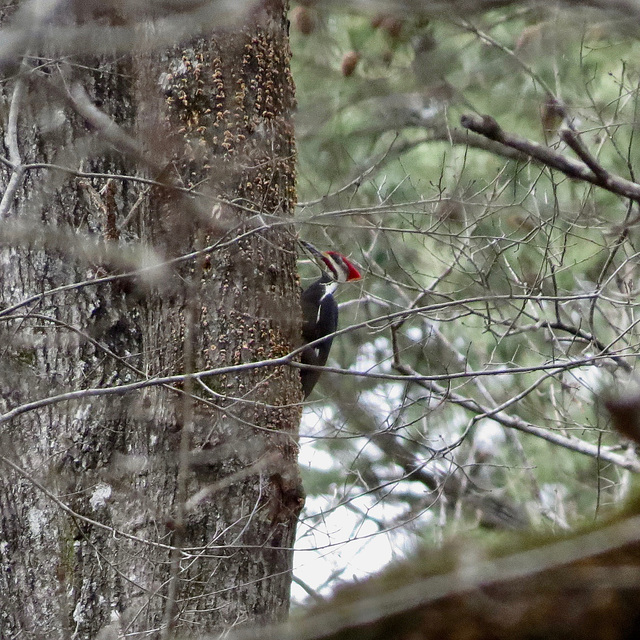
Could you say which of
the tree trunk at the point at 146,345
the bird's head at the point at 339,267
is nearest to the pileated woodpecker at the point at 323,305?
the bird's head at the point at 339,267

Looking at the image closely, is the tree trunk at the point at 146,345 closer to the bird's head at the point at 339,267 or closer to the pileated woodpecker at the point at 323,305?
the pileated woodpecker at the point at 323,305

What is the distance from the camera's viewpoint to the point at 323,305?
4141 millimetres

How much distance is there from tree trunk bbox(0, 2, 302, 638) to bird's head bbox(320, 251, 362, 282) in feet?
3.35

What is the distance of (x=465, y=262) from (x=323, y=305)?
1181mm

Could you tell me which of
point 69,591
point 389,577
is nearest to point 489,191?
point 69,591

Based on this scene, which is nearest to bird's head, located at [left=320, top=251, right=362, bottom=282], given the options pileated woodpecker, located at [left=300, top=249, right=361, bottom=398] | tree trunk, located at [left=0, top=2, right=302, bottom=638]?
pileated woodpecker, located at [left=300, top=249, right=361, bottom=398]

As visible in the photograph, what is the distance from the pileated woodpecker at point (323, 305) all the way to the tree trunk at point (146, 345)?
32.6 inches

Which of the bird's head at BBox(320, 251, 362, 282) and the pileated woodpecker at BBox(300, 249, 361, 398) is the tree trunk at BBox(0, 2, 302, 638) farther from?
the bird's head at BBox(320, 251, 362, 282)

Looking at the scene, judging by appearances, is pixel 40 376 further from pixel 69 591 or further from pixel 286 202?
pixel 286 202

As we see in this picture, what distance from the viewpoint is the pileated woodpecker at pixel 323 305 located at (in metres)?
3.95

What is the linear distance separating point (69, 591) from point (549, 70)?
4.10m

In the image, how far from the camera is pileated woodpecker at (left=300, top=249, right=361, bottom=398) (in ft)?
13.0

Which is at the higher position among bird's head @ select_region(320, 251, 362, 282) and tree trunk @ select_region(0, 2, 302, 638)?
bird's head @ select_region(320, 251, 362, 282)

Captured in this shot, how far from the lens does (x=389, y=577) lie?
96 centimetres
